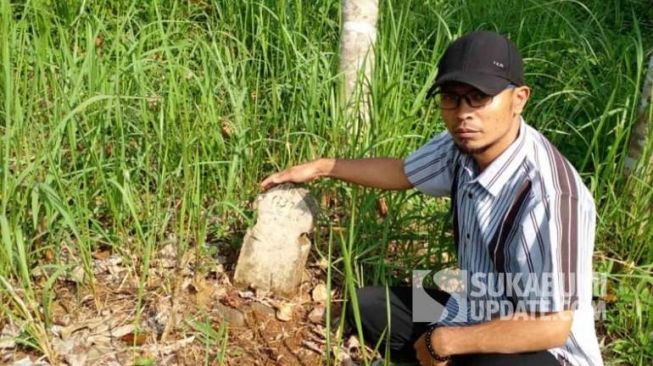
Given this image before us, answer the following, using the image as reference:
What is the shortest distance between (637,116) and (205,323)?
68.6 inches

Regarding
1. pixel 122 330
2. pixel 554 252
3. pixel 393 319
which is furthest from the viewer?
pixel 393 319

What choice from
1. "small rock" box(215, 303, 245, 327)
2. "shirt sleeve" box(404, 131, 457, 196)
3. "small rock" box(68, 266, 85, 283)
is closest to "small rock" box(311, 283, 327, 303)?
"small rock" box(215, 303, 245, 327)

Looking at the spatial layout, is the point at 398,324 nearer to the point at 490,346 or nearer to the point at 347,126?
the point at 490,346

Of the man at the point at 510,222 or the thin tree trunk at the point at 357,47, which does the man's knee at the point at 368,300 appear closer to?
the man at the point at 510,222

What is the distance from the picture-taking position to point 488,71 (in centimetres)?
185

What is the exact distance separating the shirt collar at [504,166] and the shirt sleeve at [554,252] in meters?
0.13

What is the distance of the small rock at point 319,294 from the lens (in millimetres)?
2555

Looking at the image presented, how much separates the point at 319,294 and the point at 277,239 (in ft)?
0.89

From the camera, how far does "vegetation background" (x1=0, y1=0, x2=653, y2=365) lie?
2.31 metres

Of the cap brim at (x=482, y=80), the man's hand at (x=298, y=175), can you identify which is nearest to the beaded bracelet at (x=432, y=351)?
the man's hand at (x=298, y=175)

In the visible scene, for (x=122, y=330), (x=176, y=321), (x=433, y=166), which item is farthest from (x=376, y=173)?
(x=122, y=330)

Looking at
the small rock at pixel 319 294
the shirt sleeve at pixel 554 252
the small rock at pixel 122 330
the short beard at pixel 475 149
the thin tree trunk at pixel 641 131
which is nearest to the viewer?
the shirt sleeve at pixel 554 252

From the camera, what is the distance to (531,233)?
1.85 meters

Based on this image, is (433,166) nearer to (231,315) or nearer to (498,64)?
(498,64)
